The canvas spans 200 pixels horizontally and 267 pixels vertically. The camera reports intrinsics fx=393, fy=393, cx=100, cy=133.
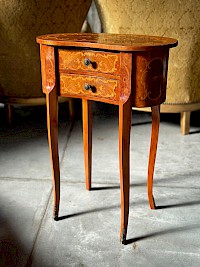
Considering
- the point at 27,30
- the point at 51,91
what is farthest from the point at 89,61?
the point at 27,30

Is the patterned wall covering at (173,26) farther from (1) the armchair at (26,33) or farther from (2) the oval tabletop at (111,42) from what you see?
(2) the oval tabletop at (111,42)

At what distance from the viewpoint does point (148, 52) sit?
1181mm

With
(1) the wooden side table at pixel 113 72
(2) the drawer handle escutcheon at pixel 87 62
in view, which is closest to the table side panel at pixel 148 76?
(1) the wooden side table at pixel 113 72

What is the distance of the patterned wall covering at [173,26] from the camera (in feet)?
6.67

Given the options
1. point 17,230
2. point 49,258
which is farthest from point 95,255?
point 17,230

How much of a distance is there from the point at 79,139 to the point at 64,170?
0.44 m

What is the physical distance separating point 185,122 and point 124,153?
4.01 feet

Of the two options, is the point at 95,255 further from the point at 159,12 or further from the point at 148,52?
the point at 159,12

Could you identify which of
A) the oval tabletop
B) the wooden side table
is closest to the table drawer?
the wooden side table

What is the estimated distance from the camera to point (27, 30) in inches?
88.3

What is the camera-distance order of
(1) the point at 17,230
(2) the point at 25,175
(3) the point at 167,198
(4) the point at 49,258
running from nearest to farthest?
(4) the point at 49,258, (1) the point at 17,230, (3) the point at 167,198, (2) the point at 25,175

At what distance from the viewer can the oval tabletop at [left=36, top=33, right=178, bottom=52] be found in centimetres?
117

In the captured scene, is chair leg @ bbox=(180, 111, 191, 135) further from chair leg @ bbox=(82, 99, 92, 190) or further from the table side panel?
the table side panel

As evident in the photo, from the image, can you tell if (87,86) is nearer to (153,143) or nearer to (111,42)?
(111,42)
